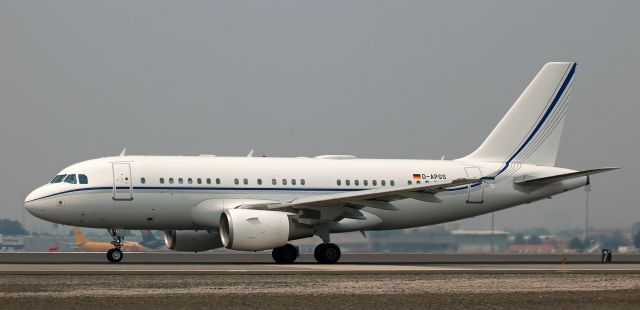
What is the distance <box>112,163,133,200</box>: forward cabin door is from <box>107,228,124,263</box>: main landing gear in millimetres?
1914

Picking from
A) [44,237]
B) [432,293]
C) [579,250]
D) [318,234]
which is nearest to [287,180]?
[318,234]

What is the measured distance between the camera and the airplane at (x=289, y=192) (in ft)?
134

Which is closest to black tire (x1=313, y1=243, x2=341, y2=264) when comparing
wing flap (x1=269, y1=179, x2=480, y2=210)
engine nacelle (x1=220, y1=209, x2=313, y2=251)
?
wing flap (x1=269, y1=179, x2=480, y2=210)

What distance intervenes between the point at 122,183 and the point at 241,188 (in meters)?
4.56

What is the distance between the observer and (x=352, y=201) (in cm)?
4097

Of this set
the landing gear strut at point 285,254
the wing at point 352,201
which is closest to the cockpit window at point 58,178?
the wing at point 352,201

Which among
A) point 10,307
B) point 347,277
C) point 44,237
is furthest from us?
point 44,237

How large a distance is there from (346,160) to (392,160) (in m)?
2.13

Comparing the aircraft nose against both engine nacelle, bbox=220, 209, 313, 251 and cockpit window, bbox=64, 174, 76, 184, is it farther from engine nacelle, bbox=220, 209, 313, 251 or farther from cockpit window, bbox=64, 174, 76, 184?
engine nacelle, bbox=220, 209, 313, 251

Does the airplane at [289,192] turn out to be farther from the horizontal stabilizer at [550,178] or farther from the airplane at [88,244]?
the airplane at [88,244]

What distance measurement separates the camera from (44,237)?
76.0 m

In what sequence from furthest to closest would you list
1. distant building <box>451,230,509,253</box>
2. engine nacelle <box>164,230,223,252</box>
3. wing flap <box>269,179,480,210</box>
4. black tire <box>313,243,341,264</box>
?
distant building <box>451,230,509,253</box> → engine nacelle <box>164,230,223,252</box> → black tire <box>313,243,341,264</box> → wing flap <box>269,179,480,210</box>

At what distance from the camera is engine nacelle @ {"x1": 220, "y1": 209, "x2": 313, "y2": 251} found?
39.6 metres

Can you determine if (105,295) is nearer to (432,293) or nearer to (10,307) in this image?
(10,307)
